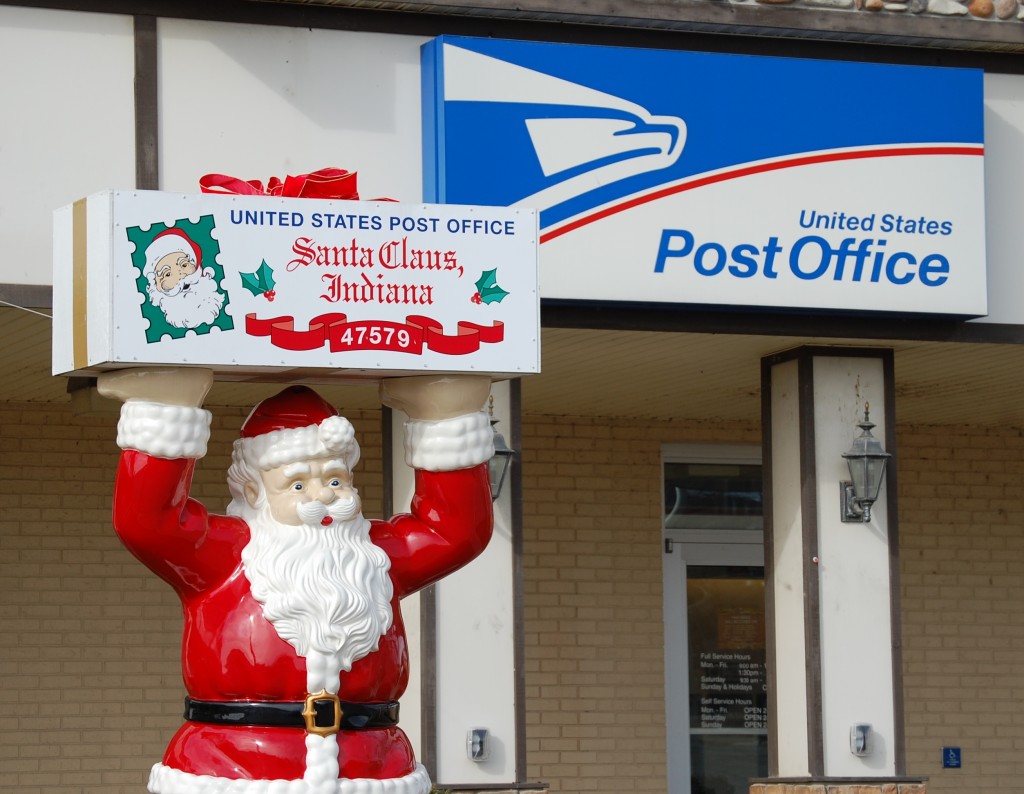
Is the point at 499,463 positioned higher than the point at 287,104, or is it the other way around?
the point at 287,104

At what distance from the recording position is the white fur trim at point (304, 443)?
4695 mm

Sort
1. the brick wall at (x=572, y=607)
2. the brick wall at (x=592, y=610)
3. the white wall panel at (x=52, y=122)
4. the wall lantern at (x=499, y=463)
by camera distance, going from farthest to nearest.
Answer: the brick wall at (x=592, y=610) → the brick wall at (x=572, y=607) → the wall lantern at (x=499, y=463) → the white wall panel at (x=52, y=122)

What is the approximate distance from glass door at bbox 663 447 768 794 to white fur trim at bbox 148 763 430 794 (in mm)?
5654

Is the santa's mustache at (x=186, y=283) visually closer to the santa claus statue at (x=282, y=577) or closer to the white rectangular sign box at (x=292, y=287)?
the white rectangular sign box at (x=292, y=287)

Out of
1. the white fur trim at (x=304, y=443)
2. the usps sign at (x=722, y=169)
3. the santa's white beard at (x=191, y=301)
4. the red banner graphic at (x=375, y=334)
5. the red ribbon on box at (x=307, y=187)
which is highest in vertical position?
the usps sign at (x=722, y=169)

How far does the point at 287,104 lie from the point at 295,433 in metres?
2.87

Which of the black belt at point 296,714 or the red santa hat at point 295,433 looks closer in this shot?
the black belt at point 296,714

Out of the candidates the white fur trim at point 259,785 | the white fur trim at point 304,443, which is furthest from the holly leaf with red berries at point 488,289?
the white fur trim at point 259,785

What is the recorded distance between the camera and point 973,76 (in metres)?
7.97

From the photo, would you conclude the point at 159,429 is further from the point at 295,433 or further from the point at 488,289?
the point at 488,289

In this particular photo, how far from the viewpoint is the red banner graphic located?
4.50 m

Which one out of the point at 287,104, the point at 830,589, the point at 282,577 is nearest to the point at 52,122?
the point at 287,104

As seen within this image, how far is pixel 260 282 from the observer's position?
177 inches

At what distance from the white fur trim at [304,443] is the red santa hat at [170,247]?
1.71ft
